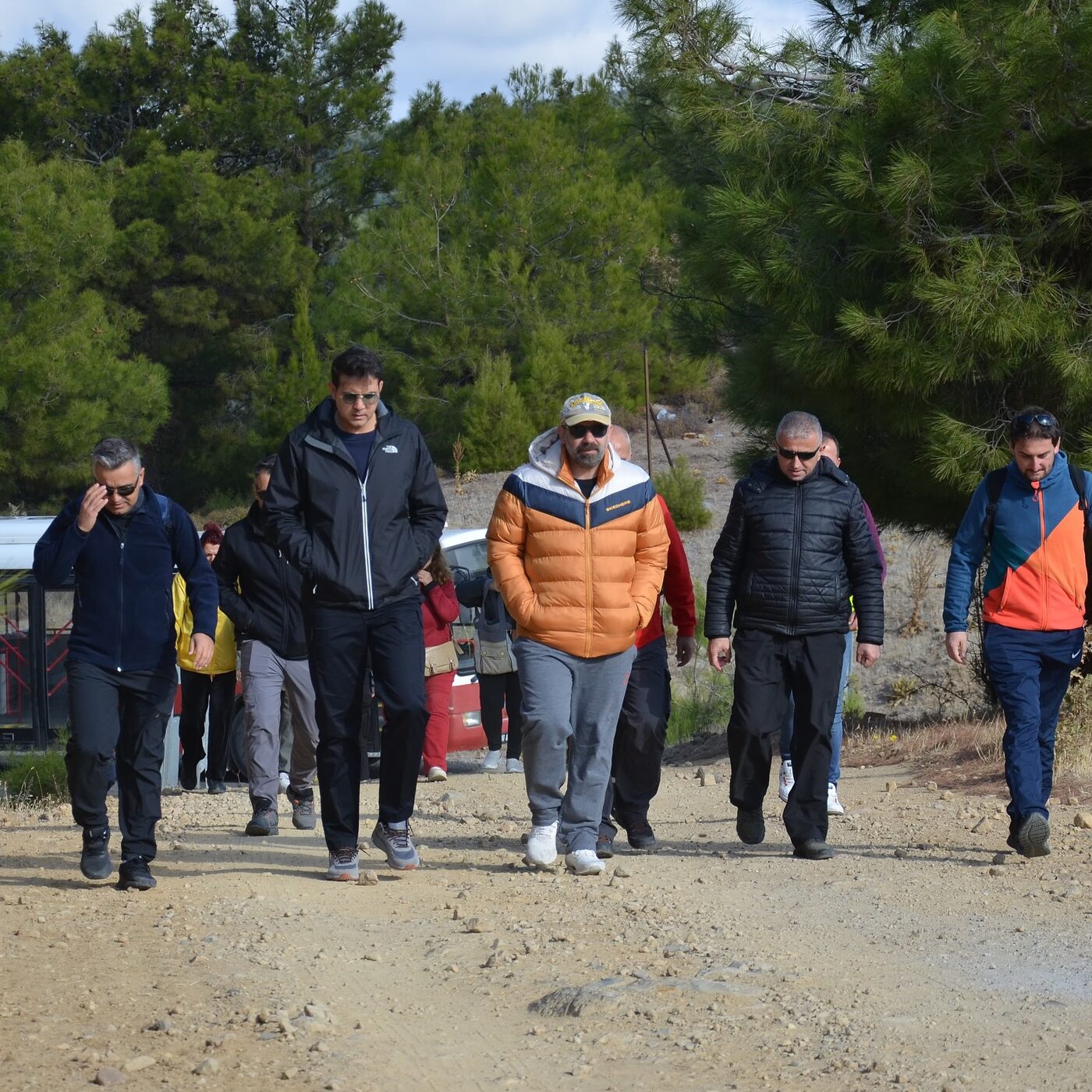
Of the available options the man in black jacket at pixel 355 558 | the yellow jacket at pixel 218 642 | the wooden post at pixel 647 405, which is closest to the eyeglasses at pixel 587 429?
the man in black jacket at pixel 355 558

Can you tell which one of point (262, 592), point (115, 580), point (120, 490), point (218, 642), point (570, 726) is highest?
point (120, 490)

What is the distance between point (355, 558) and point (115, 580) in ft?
3.32

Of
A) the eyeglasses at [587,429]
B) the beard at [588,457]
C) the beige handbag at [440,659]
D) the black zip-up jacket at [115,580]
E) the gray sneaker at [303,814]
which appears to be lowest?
the gray sneaker at [303,814]

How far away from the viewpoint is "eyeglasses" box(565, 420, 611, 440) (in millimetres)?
6773

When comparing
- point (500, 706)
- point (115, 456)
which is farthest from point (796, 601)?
A: point (500, 706)

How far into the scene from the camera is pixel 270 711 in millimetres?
8578

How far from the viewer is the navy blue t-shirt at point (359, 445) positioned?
6.64 meters

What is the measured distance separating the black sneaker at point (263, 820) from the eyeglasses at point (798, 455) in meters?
3.13

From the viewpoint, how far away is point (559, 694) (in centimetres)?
693

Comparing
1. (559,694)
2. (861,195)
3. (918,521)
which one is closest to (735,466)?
(918,521)

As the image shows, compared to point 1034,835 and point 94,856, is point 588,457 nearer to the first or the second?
point 1034,835

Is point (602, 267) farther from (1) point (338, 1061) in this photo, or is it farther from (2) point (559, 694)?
(1) point (338, 1061)

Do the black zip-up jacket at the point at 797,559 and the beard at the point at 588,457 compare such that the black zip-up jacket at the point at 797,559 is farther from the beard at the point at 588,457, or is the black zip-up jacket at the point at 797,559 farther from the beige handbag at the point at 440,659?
the beige handbag at the point at 440,659

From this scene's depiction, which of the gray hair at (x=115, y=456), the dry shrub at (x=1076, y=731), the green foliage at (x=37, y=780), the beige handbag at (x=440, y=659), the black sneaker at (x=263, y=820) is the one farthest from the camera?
the green foliage at (x=37, y=780)
